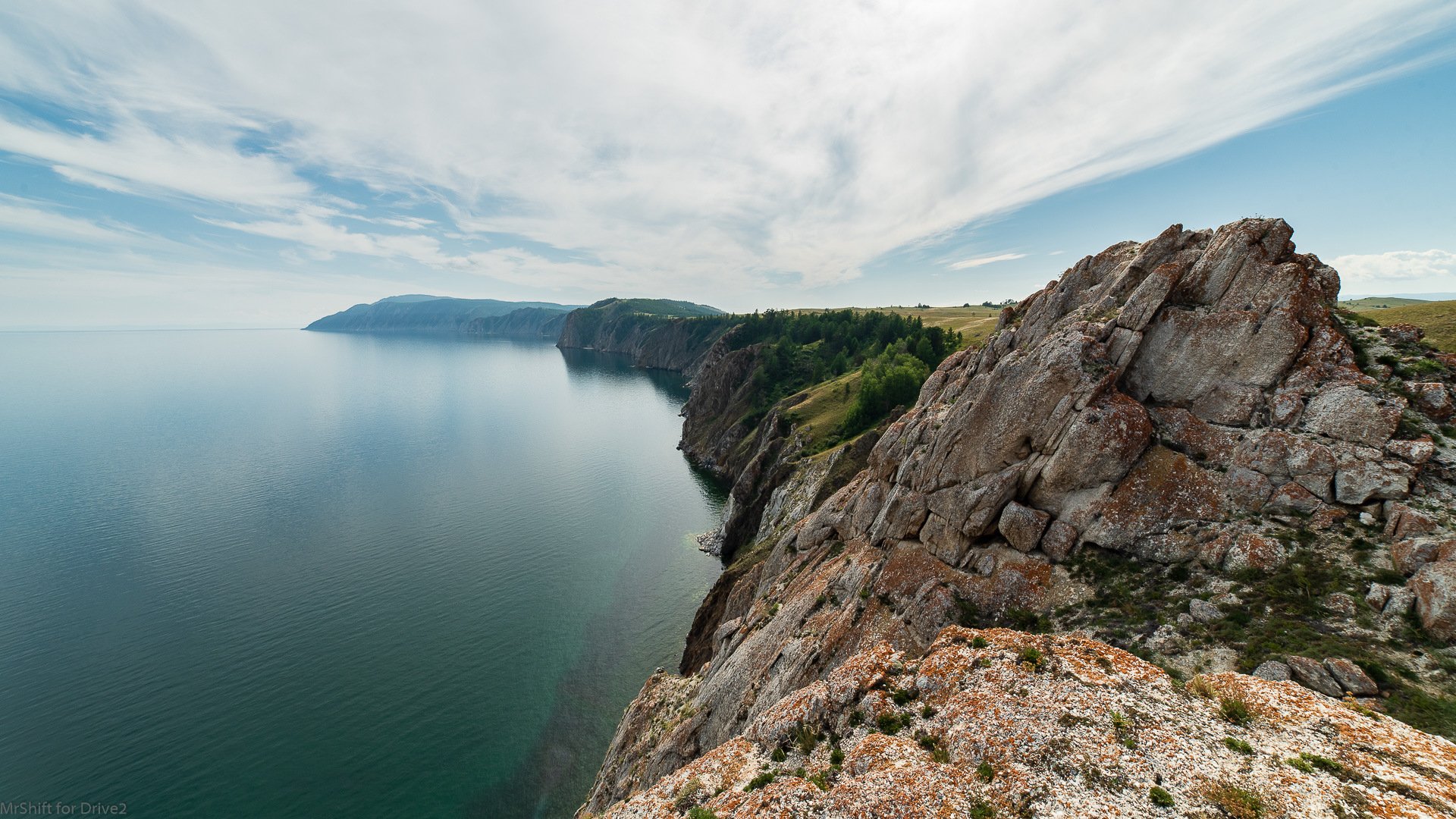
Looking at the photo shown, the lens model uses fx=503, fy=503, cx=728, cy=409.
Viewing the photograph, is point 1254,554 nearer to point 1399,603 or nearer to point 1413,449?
point 1399,603

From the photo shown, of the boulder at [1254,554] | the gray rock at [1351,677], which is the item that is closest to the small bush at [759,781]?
the gray rock at [1351,677]

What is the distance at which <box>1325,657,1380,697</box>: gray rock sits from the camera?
15.1 meters

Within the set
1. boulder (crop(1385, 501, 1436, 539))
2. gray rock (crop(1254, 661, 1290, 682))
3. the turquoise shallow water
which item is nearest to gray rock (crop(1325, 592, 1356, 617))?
boulder (crop(1385, 501, 1436, 539))

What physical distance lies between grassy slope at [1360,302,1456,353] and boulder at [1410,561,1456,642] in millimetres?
14023

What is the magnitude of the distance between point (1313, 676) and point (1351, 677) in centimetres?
83

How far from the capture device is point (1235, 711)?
14930mm

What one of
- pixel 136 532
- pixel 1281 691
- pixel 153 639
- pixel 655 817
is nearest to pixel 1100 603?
pixel 1281 691

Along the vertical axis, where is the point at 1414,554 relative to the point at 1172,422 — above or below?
below

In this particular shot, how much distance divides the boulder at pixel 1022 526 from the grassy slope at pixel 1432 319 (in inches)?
750

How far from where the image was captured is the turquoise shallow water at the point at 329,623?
1444 inches

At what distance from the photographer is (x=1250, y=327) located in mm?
25172

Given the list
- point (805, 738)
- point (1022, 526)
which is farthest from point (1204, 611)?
point (805, 738)

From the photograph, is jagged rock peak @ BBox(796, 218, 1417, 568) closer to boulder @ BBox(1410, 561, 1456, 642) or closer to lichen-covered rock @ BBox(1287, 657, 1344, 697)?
boulder @ BBox(1410, 561, 1456, 642)

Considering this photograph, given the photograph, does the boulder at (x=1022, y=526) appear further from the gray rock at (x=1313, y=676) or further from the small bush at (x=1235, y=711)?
the small bush at (x=1235, y=711)
